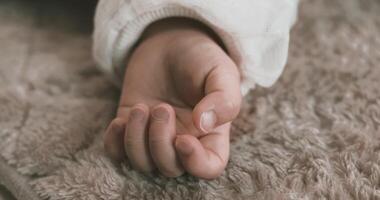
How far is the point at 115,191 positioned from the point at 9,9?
0.42 metres

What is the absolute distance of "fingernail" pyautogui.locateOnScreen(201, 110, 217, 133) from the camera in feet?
1.29

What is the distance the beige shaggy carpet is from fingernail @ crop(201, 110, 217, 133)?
0.04 m

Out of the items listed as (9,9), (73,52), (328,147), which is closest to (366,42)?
(328,147)

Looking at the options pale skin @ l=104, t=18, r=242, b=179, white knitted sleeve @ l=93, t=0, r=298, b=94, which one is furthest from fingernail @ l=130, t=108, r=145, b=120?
white knitted sleeve @ l=93, t=0, r=298, b=94

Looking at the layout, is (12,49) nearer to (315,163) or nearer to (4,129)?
(4,129)

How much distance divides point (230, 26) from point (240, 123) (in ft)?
0.29

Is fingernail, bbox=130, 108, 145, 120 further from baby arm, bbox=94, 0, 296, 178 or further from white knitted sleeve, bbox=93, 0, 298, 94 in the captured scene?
white knitted sleeve, bbox=93, 0, 298, 94

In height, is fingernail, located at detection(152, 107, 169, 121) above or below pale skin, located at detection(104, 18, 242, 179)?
above

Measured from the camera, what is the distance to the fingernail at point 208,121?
1.29ft

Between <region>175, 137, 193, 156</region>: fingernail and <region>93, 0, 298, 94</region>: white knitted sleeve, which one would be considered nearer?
<region>175, 137, 193, 156</region>: fingernail

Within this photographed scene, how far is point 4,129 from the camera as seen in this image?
49cm

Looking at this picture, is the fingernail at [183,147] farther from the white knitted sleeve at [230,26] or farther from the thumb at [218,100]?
the white knitted sleeve at [230,26]

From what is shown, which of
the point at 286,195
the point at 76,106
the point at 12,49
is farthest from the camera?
the point at 12,49

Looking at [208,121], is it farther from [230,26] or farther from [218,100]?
[230,26]
